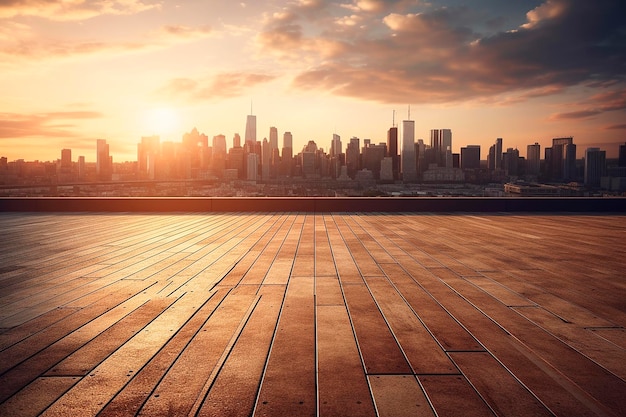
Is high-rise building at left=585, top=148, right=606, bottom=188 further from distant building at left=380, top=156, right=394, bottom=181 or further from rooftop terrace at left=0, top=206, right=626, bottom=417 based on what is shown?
rooftop terrace at left=0, top=206, right=626, bottom=417

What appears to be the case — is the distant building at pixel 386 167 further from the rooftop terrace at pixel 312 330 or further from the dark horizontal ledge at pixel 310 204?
the rooftop terrace at pixel 312 330

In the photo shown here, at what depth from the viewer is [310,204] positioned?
13.9m

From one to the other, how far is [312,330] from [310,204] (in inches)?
424

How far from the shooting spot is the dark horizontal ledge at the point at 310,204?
45.4ft

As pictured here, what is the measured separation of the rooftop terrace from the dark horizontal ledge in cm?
682

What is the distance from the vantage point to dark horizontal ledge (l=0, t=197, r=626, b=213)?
45.4 ft

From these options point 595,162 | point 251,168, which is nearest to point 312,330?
point 595,162

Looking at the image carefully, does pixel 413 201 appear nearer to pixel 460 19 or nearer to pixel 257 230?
pixel 257 230

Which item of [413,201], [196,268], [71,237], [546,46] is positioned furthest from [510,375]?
[546,46]

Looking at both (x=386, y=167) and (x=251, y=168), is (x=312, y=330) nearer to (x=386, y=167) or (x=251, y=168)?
(x=386, y=167)


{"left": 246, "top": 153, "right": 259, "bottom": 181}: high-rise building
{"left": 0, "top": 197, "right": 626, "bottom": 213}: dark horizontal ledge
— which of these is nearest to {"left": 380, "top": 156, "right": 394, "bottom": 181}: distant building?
{"left": 246, "top": 153, "right": 259, "bottom": 181}: high-rise building

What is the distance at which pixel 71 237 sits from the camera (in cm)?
822

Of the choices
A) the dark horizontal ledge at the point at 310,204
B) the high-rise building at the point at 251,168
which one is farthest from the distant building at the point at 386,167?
the dark horizontal ledge at the point at 310,204

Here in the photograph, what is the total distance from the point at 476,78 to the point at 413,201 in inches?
787
